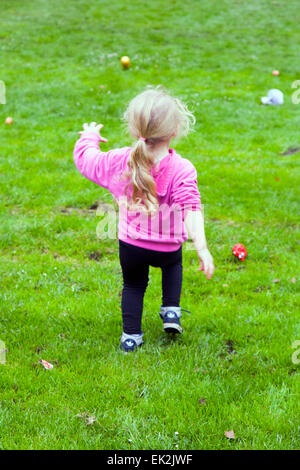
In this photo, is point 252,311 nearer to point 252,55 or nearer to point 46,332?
point 46,332

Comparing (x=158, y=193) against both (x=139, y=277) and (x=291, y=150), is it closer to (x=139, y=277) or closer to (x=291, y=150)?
(x=139, y=277)

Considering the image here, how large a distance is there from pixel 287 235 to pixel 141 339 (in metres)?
3.30

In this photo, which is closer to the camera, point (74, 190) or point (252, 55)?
point (74, 190)

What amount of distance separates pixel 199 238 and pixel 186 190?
0.37 m

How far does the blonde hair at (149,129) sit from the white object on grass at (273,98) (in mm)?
10932

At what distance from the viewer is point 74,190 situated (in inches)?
304

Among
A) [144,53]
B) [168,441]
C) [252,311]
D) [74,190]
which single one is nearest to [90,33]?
[144,53]

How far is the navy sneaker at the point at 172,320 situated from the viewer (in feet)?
12.8

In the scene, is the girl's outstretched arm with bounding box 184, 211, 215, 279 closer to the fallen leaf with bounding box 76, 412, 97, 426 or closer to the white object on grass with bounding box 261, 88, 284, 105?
the fallen leaf with bounding box 76, 412, 97, 426

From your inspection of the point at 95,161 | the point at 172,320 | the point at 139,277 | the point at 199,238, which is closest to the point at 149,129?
the point at 95,161

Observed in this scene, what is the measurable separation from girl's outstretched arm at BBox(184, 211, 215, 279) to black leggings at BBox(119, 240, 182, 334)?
1.51 ft

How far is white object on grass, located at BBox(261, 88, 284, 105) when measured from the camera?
13.3 m

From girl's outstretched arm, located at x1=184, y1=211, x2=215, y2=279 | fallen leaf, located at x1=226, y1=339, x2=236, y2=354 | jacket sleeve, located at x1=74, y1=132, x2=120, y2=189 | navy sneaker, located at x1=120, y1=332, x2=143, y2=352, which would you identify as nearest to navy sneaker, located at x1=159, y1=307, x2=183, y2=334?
navy sneaker, located at x1=120, y1=332, x2=143, y2=352
